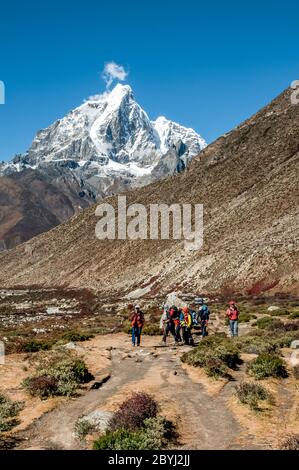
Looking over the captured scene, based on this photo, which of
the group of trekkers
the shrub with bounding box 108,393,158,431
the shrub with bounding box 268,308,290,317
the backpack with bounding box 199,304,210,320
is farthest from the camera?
the shrub with bounding box 268,308,290,317

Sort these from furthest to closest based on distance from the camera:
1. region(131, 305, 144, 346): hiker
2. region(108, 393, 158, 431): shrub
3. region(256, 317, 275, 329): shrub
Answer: region(256, 317, 275, 329): shrub, region(131, 305, 144, 346): hiker, region(108, 393, 158, 431): shrub

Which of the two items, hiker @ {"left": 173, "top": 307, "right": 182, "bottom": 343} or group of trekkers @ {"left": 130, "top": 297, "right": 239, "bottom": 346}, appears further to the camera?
hiker @ {"left": 173, "top": 307, "right": 182, "bottom": 343}

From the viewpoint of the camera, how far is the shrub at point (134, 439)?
1200cm

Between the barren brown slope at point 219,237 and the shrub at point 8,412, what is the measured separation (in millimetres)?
48336

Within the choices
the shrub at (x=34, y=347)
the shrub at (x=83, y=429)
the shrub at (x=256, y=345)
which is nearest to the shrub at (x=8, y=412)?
the shrub at (x=83, y=429)

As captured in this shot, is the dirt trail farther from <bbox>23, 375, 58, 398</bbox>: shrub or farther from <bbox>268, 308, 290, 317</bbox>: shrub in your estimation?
<bbox>268, 308, 290, 317</bbox>: shrub

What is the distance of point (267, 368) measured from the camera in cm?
1933

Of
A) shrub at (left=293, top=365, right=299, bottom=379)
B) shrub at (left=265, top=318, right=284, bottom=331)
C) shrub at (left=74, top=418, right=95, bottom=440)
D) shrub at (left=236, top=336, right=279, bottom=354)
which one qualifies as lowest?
shrub at (left=74, top=418, right=95, bottom=440)

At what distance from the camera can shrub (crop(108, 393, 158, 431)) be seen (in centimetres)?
1349

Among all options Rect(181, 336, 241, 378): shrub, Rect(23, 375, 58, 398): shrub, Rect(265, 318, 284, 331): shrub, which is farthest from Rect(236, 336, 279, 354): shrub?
Rect(23, 375, 58, 398): shrub

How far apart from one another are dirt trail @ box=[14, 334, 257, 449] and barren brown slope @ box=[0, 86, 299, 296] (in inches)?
1653

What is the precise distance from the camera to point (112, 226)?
121 metres
